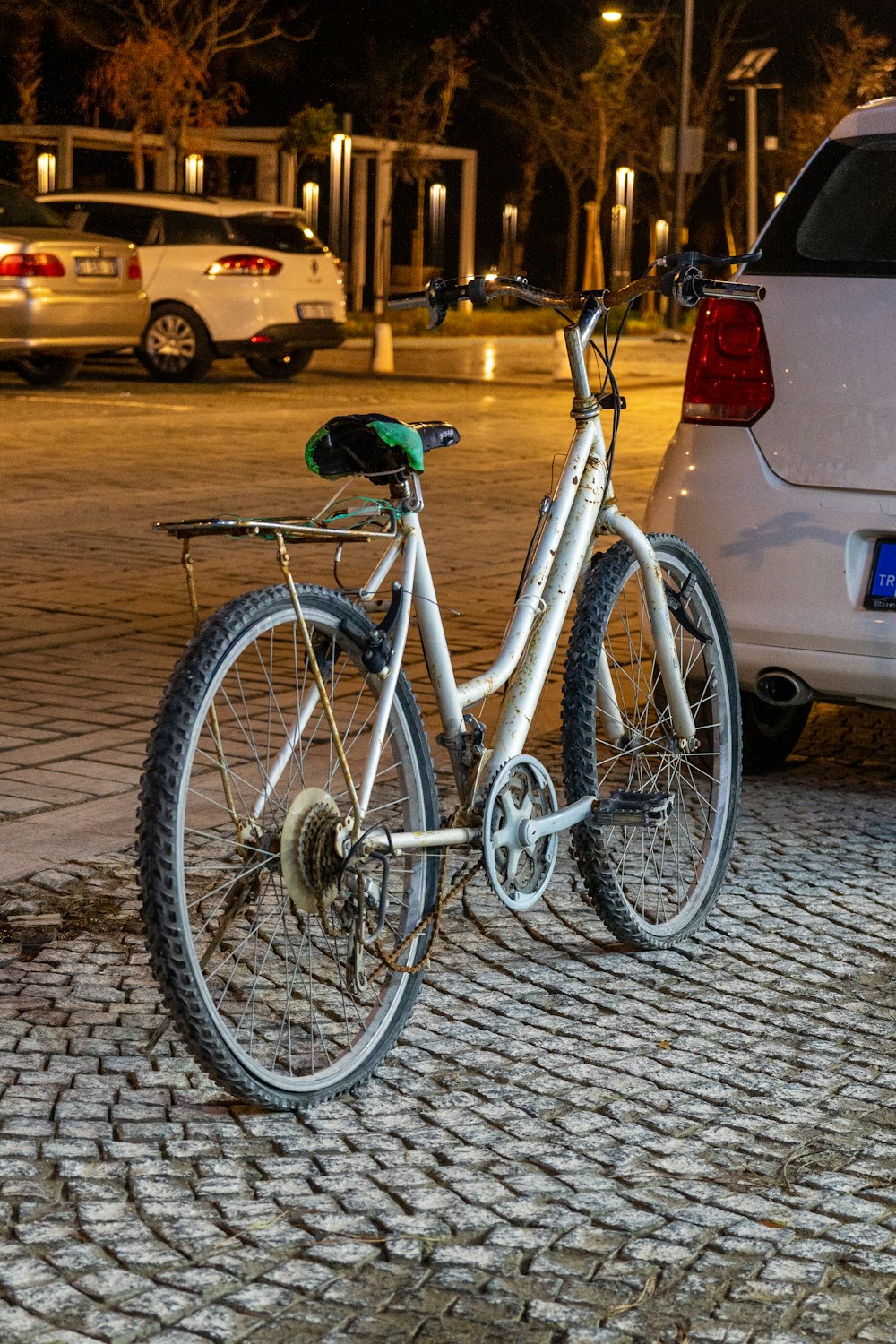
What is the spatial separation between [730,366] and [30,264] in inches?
510

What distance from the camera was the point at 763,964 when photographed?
439 cm

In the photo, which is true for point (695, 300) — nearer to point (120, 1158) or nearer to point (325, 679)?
point (325, 679)

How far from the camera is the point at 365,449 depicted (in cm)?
368

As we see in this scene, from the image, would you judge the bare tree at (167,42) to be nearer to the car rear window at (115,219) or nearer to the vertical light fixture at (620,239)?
the vertical light fixture at (620,239)

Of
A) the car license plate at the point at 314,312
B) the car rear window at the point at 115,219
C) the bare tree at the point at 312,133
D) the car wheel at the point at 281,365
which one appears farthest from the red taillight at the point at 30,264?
the bare tree at the point at 312,133

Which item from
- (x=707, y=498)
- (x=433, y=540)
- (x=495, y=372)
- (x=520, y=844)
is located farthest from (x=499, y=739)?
(x=495, y=372)

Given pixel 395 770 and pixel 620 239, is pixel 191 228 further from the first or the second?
pixel 620 239

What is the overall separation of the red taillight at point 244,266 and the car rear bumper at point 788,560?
587 inches

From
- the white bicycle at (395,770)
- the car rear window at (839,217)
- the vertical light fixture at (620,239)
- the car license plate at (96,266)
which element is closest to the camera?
the white bicycle at (395,770)

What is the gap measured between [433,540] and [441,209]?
32.0m

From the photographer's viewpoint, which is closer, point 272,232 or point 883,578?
point 883,578

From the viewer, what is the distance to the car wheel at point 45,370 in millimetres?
19125

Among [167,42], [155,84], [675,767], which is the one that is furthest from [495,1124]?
[167,42]

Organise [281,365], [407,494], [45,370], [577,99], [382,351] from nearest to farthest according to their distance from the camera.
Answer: [407,494], [45,370], [281,365], [382,351], [577,99]
